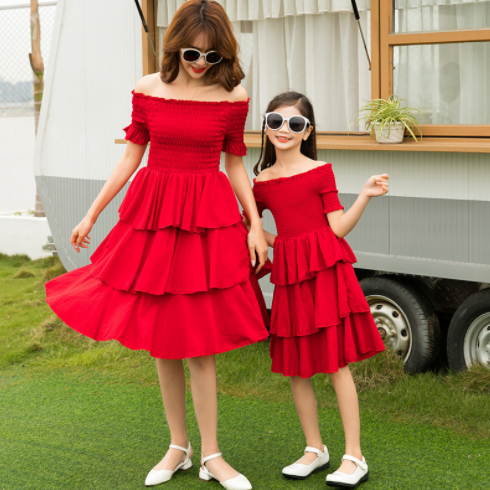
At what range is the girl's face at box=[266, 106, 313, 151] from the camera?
2.56 meters

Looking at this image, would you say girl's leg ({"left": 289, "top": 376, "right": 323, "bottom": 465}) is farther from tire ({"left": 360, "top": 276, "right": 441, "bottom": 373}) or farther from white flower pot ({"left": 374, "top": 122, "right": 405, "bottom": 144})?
white flower pot ({"left": 374, "top": 122, "right": 405, "bottom": 144})

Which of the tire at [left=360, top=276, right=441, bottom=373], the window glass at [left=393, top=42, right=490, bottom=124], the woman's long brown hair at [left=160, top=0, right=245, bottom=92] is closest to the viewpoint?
the woman's long brown hair at [left=160, top=0, right=245, bottom=92]

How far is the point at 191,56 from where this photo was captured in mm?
2367

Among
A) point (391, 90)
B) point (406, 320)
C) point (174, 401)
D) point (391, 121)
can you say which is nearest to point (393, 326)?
point (406, 320)

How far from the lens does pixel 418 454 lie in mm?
2867

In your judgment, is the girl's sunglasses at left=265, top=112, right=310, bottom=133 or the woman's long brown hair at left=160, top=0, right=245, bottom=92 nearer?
the woman's long brown hair at left=160, top=0, right=245, bottom=92

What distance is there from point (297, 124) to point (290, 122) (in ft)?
0.09

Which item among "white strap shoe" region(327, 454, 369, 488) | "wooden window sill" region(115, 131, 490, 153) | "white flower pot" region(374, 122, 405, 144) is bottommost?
"white strap shoe" region(327, 454, 369, 488)

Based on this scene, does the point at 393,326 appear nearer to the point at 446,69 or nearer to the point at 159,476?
the point at 446,69

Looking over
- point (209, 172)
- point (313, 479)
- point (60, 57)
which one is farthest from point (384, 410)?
point (60, 57)

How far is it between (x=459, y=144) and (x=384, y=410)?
136 centimetres

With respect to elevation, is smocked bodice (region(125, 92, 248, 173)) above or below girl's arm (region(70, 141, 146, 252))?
above

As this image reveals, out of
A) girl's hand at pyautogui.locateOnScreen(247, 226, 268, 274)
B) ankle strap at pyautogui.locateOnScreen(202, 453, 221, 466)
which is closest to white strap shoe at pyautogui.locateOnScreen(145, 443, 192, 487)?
ankle strap at pyautogui.locateOnScreen(202, 453, 221, 466)

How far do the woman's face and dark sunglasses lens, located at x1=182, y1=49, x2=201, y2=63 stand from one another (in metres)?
0.02
